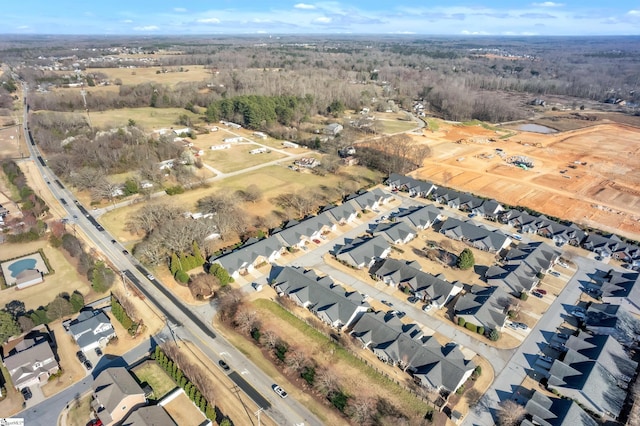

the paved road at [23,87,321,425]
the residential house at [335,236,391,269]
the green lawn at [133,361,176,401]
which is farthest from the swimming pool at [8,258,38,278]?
the residential house at [335,236,391,269]

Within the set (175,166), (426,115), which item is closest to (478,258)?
(175,166)

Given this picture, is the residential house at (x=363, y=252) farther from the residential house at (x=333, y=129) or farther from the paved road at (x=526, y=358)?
the residential house at (x=333, y=129)

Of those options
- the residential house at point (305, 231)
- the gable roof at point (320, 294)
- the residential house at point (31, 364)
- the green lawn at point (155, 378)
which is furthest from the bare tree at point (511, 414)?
the residential house at point (31, 364)

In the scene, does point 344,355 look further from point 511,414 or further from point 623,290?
point 623,290

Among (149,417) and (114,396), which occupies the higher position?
(114,396)

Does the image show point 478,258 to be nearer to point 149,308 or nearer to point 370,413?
point 370,413

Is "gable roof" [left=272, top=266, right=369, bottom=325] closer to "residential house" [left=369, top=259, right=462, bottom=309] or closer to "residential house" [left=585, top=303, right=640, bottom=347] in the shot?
"residential house" [left=369, top=259, right=462, bottom=309]

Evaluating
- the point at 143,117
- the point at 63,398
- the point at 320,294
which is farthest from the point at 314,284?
the point at 143,117
